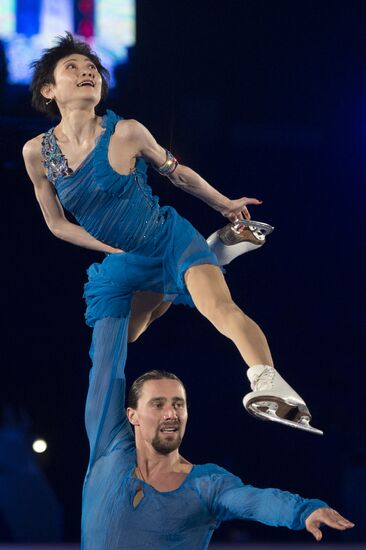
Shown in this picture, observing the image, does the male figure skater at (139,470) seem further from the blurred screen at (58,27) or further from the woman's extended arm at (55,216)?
the blurred screen at (58,27)

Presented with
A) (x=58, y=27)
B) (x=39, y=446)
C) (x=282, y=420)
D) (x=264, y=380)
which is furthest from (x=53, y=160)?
(x=39, y=446)

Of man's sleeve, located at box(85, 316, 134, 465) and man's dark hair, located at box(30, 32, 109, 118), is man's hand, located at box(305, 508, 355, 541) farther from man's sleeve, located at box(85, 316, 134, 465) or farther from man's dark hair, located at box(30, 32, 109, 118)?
man's dark hair, located at box(30, 32, 109, 118)

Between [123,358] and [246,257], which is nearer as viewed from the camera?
[123,358]

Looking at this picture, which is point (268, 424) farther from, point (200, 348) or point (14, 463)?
point (14, 463)

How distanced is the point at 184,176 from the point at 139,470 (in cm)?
92

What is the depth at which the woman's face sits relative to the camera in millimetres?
3119

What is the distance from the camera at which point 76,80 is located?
313cm

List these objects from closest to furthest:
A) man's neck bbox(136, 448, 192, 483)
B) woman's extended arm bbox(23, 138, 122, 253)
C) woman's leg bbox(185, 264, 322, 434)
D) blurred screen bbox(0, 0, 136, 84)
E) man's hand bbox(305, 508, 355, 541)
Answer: man's hand bbox(305, 508, 355, 541)
woman's leg bbox(185, 264, 322, 434)
man's neck bbox(136, 448, 192, 483)
woman's extended arm bbox(23, 138, 122, 253)
blurred screen bbox(0, 0, 136, 84)

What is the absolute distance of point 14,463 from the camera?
218 inches

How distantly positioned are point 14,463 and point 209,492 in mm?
2653

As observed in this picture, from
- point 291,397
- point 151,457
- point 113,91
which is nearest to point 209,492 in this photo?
point 151,457

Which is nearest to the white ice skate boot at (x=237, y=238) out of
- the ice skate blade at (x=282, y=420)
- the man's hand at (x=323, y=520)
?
the ice skate blade at (x=282, y=420)

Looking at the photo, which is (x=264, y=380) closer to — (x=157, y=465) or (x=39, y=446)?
(x=157, y=465)

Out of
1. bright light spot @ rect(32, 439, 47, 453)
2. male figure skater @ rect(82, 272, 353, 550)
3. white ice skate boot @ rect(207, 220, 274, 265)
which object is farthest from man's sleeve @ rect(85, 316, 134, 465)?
bright light spot @ rect(32, 439, 47, 453)
